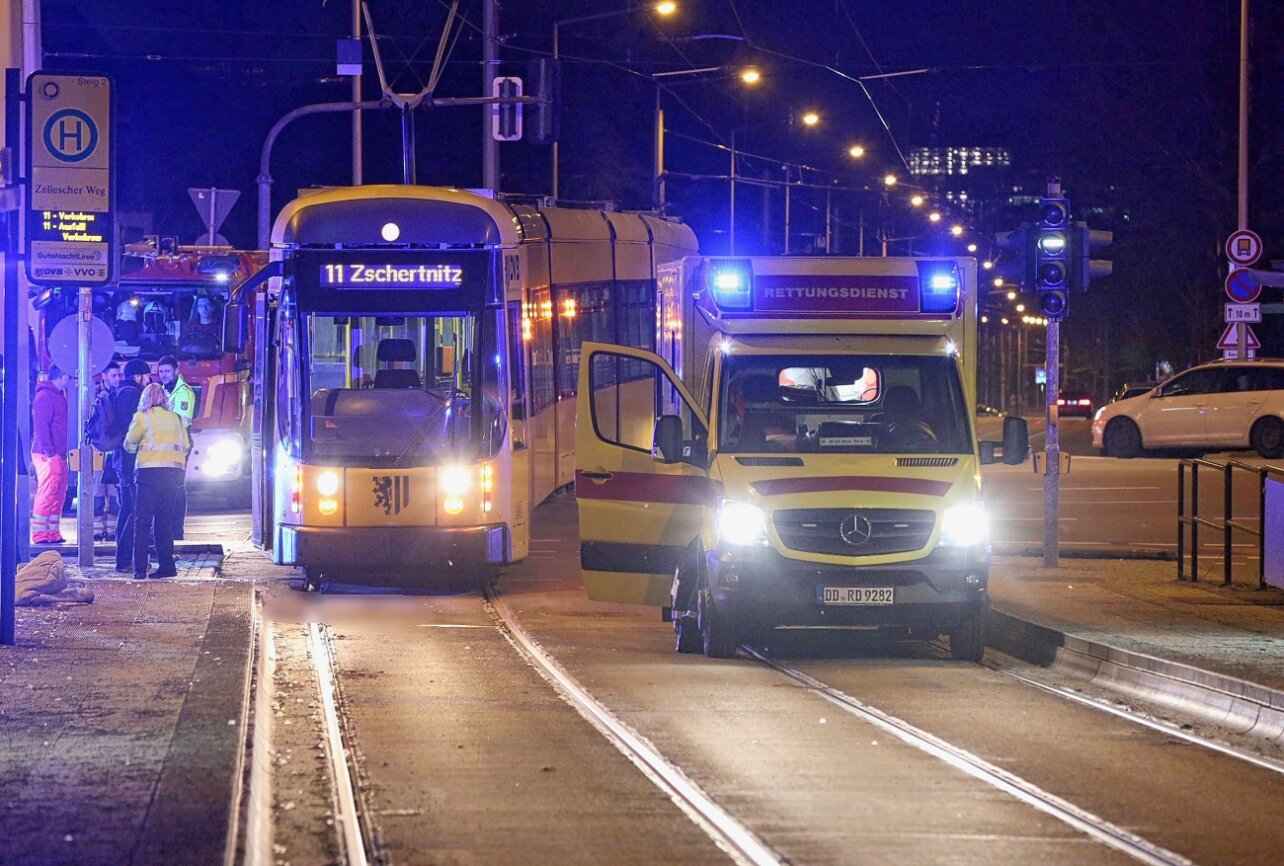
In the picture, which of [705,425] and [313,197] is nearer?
[705,425]

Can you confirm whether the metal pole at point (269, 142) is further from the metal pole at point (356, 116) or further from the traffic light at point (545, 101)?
the traffic light at point (545, 101)

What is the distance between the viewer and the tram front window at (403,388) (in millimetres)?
16859

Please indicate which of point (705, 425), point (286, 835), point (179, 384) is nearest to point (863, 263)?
point (705, 425)

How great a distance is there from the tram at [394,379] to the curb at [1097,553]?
19.3 ft

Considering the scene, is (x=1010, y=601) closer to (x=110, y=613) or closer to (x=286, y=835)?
(x=110, y=613)

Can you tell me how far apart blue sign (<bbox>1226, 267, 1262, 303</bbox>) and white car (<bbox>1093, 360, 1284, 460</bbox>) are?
A: 5978mm

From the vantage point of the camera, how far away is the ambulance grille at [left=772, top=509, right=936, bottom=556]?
1297 centimetres

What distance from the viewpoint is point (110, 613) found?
1488 cm

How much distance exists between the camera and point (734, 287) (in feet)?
46.0

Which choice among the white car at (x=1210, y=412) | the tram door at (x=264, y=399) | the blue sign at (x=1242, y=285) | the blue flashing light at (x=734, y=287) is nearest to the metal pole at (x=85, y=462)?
the tram door at (x=264, y=399)

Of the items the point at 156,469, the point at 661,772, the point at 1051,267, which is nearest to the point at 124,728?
the point at 661,772

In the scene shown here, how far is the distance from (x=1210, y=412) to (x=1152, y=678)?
963 inches

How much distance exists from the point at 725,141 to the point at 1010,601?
61.2 metres

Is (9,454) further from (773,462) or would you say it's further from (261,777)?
(773,462)
